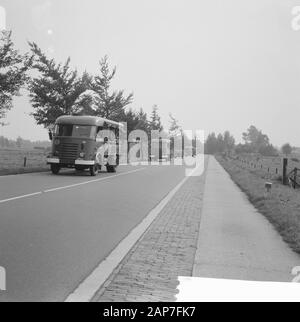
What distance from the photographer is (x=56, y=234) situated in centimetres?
744

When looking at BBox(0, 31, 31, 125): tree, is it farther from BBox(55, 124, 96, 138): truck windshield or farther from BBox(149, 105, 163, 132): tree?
BBox(149, 105, 163, 132): tree

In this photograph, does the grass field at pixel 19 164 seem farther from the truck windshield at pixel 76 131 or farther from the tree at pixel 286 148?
the tree at pixel 286 148

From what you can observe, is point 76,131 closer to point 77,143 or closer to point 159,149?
point 77,143

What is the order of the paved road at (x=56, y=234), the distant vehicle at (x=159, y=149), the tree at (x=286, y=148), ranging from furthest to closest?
the tree at (x=286, y=148)
the distant vehicle at (x=159, y=149)
the paved road at (x=56, y=234)

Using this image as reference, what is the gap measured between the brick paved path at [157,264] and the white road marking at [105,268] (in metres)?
0.08

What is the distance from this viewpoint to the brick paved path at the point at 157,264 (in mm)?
4656

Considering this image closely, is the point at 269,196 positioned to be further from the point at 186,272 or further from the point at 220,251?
the point at 186,272

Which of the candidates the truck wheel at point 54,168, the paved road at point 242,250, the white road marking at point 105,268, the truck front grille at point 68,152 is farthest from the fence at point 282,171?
the white road marking at point 105,268

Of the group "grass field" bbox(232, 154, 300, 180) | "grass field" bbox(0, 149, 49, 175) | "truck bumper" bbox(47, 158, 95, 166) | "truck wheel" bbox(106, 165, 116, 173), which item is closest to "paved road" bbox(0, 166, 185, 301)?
"truck bumper" bbox(47, 158, 95, 166)

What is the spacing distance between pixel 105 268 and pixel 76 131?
17.9 m

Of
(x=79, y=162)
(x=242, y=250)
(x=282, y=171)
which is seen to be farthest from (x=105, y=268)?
(x=282, y=171)

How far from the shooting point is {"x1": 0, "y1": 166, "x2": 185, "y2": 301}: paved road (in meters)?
4.91

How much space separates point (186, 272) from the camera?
217 inches

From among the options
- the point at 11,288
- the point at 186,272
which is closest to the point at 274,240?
the point at 186,272
